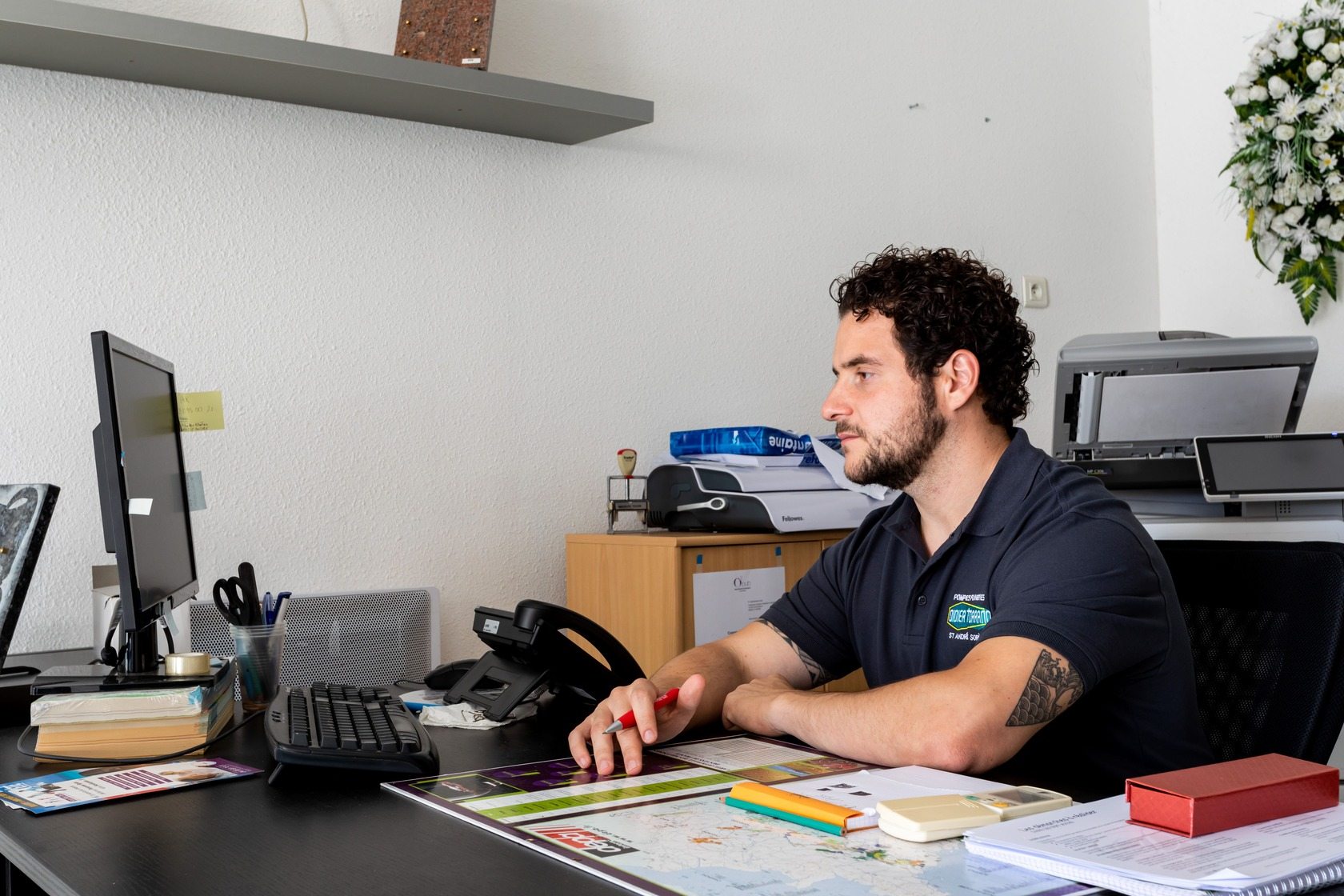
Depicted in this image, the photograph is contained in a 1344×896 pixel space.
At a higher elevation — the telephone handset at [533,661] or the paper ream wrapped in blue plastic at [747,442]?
the paper ream wrapped in blue plastic at [747,442]

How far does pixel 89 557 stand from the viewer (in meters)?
2.02

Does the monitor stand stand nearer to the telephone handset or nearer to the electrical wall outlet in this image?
the telephone handset

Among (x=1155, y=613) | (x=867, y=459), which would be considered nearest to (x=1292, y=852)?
(x=1155, y=613)

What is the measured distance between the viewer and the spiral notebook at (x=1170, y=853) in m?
0.75

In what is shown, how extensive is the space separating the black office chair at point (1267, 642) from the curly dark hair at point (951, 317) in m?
0.34

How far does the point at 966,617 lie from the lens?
1499 millimetres

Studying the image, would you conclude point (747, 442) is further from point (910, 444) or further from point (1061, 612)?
point (1061, 612)

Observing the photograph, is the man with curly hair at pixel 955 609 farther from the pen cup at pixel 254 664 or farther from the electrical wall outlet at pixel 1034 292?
the electrical wall outlet at pixel 1034 292

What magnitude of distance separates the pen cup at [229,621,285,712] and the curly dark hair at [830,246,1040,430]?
0.94 meters

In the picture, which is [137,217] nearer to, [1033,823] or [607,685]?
[607,685]

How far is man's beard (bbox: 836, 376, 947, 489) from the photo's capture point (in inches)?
63.6

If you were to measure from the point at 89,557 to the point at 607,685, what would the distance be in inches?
39.4

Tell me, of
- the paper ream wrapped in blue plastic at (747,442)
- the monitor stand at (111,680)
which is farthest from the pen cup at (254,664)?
the paper ream wrapped in blue plastic at (747,442)

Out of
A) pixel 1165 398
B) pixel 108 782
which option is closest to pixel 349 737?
pixel 108 782
